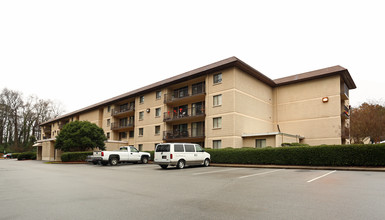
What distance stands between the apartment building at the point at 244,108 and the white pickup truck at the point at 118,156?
5955 millimetres

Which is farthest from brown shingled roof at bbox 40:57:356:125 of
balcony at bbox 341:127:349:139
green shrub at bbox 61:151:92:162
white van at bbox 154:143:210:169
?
green shrub at bbox 61:151:92:162

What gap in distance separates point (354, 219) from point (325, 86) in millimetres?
25910

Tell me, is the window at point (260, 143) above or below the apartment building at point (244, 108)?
below

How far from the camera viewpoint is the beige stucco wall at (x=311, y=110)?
2728 centimetres

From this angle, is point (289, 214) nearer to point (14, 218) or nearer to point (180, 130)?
point (14, 218)

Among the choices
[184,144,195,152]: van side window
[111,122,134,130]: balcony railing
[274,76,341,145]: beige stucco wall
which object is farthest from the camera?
[111,122,134,130]: balcony railing

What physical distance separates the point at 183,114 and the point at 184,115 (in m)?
0.28

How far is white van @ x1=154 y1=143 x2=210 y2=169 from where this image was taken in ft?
61.8

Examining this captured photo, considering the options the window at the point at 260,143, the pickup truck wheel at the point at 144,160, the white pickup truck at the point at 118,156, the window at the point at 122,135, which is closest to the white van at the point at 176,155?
the white pickup truck at the point at 118,156

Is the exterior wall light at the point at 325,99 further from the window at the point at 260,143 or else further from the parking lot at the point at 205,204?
the parking lot at the point at 205,204

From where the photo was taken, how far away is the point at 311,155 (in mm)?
18891

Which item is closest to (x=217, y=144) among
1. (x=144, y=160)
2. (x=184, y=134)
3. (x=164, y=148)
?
(x=184, y=134)

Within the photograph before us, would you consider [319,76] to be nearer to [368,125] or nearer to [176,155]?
[368,125]

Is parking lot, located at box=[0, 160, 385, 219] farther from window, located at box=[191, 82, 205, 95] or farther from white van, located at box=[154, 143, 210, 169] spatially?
window, located at box=[191, 82, 205, 95]
